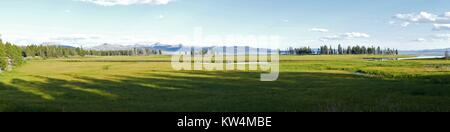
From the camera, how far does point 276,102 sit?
32.9 meters
